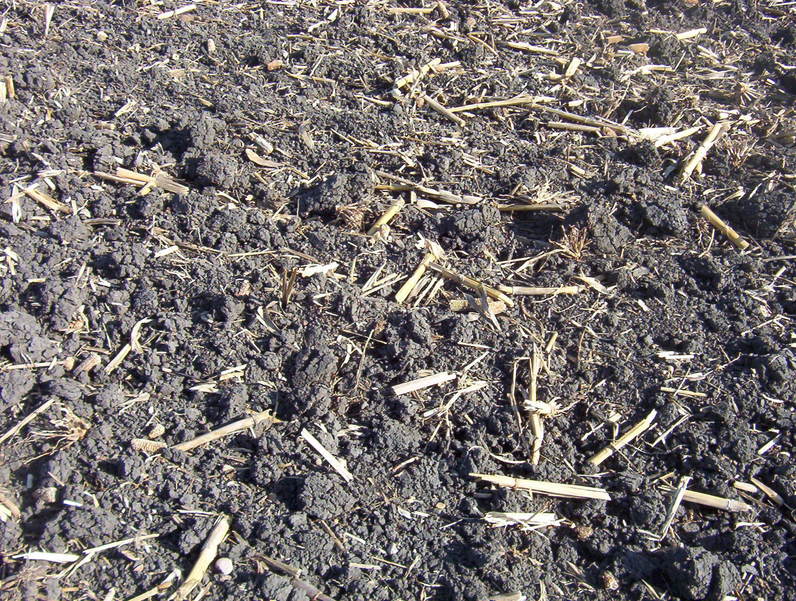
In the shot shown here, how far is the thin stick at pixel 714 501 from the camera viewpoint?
2.89 meters


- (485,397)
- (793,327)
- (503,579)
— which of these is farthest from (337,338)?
(793,327)

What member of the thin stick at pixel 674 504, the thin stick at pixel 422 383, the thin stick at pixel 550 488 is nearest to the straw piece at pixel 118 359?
the thin stick at pixel 422 383

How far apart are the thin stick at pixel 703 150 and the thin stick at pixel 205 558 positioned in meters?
3.31

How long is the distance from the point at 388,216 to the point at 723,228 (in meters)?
1.93

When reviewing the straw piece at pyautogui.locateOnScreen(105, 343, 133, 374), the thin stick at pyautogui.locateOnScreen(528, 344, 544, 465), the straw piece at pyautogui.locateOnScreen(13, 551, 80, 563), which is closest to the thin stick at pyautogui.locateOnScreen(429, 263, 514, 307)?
the thin stick at pyautogui.locateOnScreen(528, 344, 544, 465)

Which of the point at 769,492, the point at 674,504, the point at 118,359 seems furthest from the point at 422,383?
the point at 769,492

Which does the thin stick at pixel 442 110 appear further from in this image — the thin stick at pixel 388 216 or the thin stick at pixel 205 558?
the thin stick at pixel 205 558

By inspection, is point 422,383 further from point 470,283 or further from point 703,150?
point 703,150

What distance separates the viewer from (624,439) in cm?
308

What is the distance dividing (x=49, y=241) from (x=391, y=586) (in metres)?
2.47

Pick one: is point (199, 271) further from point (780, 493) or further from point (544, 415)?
point (780, 493)

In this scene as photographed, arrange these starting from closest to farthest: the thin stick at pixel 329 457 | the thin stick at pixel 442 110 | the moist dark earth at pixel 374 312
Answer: the moist dark earth at pixel 374 312, the thin stick at pixel 329 457, the thin stick at pixel 442 110

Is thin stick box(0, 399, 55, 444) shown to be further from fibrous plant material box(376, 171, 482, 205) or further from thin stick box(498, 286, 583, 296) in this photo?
thin stick box(498, 286, 583, 296)

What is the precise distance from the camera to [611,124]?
15.0ft
